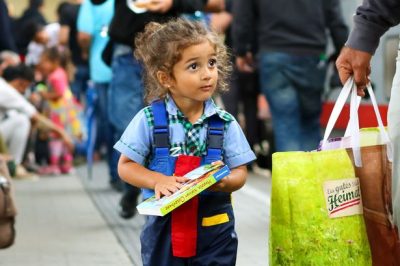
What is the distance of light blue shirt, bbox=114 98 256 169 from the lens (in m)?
4.37

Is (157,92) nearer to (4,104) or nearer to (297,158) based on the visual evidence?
(297,158)

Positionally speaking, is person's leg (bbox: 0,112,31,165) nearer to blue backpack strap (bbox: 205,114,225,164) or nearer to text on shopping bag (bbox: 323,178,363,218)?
blue backpack strap (bbox: 205,114,225,164)

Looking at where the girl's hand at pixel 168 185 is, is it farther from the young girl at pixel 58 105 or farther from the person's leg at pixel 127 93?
the young girl at pixel 58 105

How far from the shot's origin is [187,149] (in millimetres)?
4359

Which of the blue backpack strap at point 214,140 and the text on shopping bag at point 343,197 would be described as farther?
the blue backpack strap at point 214,140

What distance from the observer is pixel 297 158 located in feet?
13.3

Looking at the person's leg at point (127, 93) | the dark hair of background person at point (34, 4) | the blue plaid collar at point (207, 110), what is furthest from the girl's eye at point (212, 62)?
the dark hair of background person at point (34, 4)

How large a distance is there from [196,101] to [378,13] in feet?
2.60

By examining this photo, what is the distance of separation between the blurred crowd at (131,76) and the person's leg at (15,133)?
0.04 ft

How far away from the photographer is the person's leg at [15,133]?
485 inches

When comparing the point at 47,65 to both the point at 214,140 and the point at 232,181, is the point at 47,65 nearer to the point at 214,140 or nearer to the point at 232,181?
Result: the point at 214,140

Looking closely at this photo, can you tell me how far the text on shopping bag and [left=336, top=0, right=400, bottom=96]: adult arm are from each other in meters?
0.40

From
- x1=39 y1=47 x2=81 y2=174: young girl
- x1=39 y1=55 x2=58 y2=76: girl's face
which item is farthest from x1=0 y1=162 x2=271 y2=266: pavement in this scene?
x1=39 y1=55 x2=58 y2=76: girl's face

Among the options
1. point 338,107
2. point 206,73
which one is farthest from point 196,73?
point 338,107
